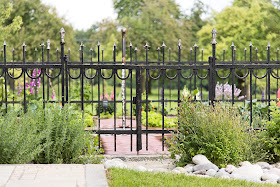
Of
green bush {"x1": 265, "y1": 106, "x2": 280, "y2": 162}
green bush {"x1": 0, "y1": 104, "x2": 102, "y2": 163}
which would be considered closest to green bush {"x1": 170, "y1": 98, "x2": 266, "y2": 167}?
green bush {"x1": 265, "y1": 106, "x2": 280, "y2": 162}

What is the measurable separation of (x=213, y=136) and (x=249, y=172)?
714 mm

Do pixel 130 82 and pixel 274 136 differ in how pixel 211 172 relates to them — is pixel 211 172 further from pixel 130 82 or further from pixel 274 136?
pixel 130 82

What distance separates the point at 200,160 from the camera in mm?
5383

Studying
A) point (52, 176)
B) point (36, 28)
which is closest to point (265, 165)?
point (52, 176)

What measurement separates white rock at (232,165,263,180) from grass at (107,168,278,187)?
21.8 inches

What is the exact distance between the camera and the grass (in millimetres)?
4209

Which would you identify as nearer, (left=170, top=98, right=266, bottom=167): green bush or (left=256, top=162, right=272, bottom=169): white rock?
(left=170, top=98, right=266, bottom=167): green bush

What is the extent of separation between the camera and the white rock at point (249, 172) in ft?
16.4

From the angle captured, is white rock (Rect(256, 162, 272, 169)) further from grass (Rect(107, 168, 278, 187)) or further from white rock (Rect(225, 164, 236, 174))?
grass (Rect(107, 168, 278, 187))

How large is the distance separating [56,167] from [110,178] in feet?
2.33

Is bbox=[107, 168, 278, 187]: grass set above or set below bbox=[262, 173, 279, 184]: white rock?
above

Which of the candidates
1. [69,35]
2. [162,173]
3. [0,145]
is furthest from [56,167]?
[69,35]

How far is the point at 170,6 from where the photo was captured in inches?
1129

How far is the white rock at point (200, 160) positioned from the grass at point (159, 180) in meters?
0.83
